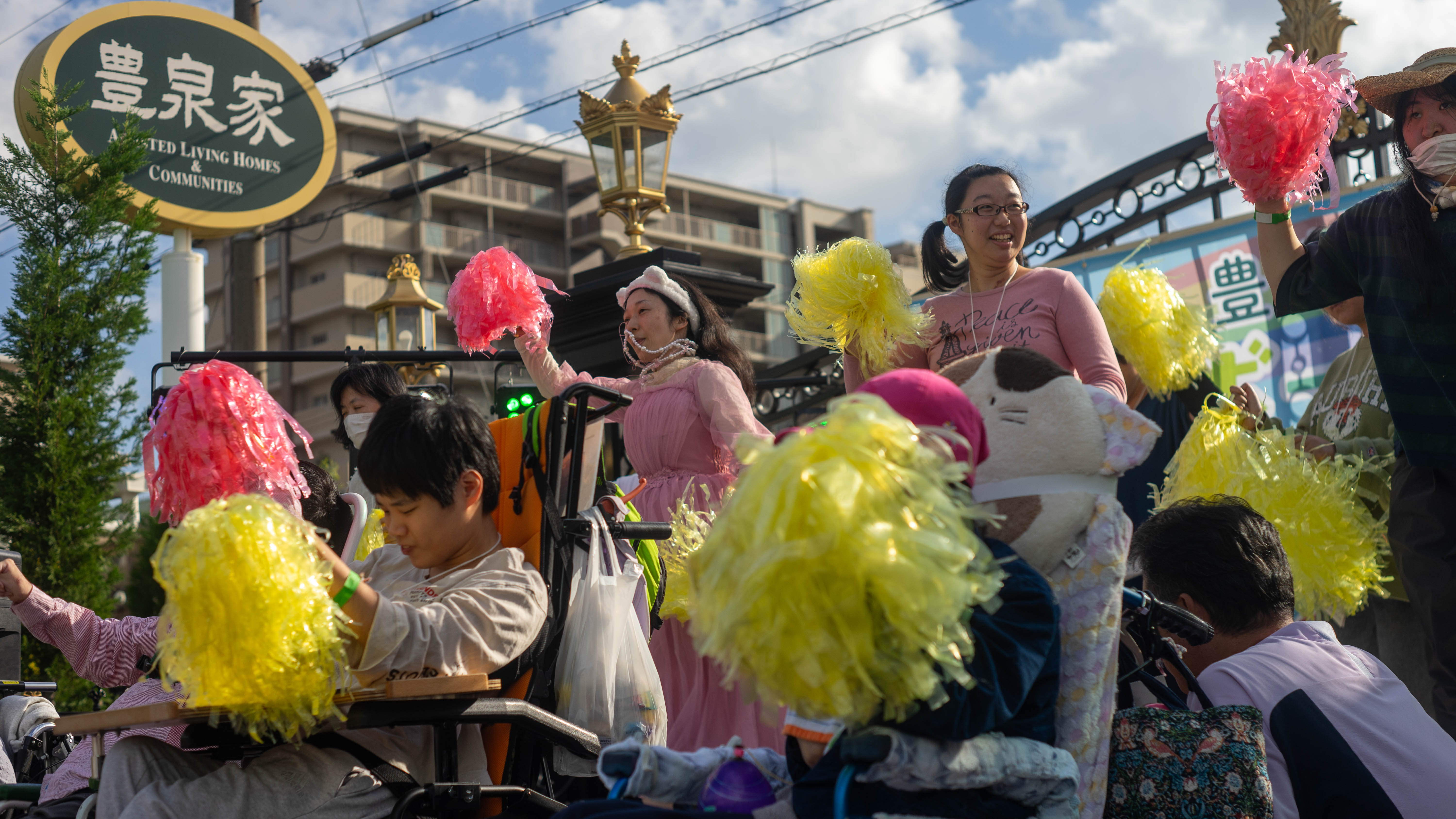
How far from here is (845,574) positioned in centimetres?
134

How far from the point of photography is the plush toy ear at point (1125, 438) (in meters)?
1.80

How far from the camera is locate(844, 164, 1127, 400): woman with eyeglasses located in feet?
10.4

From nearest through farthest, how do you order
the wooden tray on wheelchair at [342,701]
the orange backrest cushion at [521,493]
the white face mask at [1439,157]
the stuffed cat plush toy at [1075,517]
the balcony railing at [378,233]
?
the stuffed cat plush toy at [1075,517]
the wooden tray on wheelchair at [342,701]
the orange backrest cushion at [521,493]
the white face mask at [1439,157]
the balcony railing at [378,233]

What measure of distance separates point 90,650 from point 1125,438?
8.85 feet

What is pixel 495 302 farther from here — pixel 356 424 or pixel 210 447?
pixel 210 447

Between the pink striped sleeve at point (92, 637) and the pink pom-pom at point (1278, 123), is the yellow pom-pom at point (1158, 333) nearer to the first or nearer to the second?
the pink pom-pom at point (1278, 123)

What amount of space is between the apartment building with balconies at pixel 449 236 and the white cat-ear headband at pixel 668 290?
103 ft

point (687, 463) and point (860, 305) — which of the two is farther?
point (687, 463)

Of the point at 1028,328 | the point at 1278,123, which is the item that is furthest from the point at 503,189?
the point at 1278,123

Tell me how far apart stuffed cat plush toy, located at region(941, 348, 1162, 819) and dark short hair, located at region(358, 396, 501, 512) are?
1.16 m

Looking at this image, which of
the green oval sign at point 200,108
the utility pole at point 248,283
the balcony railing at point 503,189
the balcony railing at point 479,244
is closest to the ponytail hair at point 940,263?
the green oval sign at point 200,108

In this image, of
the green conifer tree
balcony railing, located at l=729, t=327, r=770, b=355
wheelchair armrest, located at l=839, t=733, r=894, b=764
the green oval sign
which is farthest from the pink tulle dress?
balcony railing, located at l=729, t=327, r=770, b=355

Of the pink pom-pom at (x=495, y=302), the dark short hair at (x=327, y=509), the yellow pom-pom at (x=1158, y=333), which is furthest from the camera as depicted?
the yellow pom-pom at (x=1158, y=333)

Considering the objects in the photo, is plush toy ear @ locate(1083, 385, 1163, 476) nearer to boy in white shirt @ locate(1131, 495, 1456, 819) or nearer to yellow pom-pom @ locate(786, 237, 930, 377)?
boy in white shirt @ locate(1131, 495, 1456, 819)
